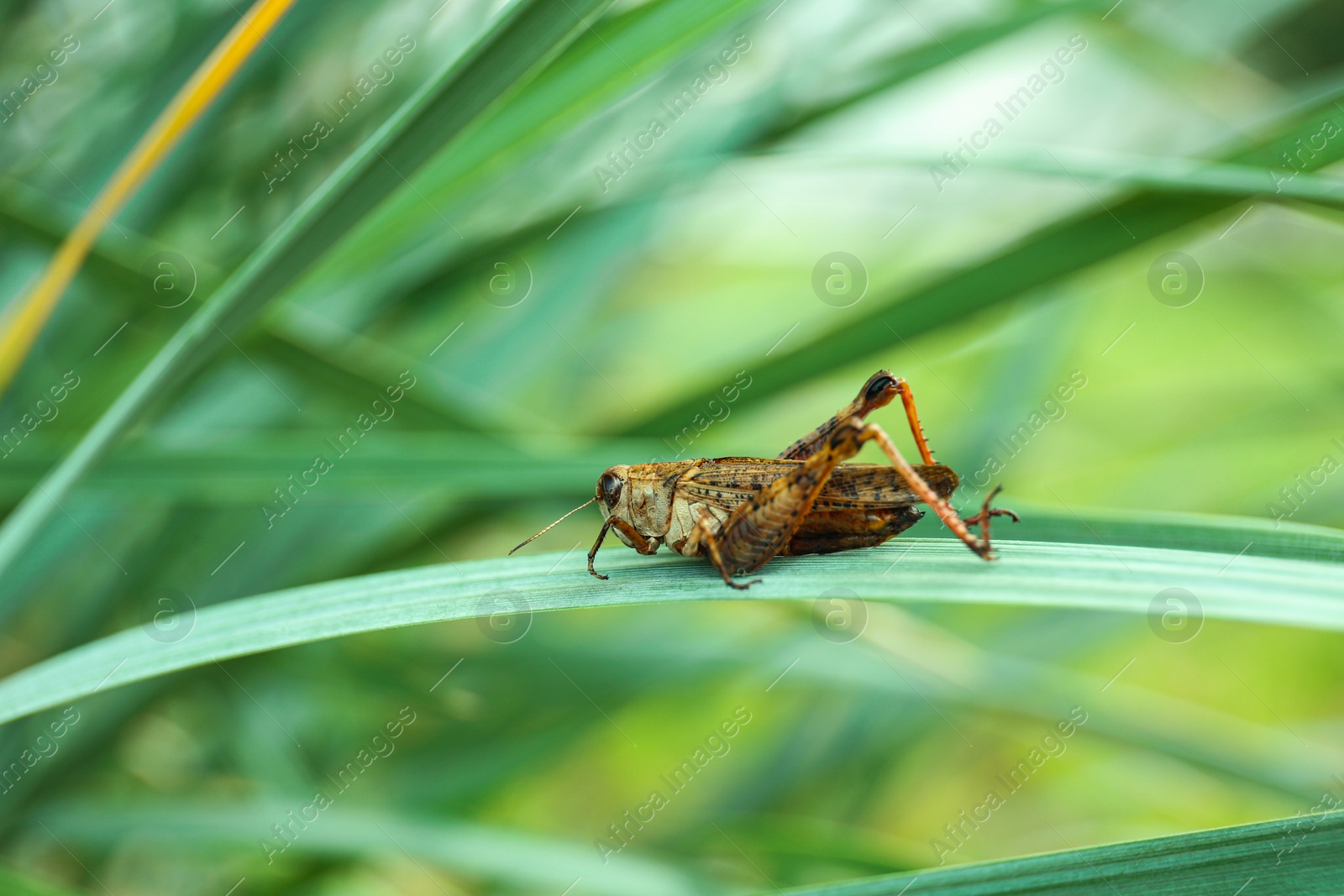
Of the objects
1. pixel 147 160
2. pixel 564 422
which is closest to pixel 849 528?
pixel 147 160

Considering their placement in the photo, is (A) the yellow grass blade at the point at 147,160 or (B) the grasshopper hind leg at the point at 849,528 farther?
(B) the grasshopper hind leg at the point at 849,528

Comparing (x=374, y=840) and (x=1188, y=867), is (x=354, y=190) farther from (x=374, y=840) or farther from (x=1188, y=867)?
(x=374, y=840)

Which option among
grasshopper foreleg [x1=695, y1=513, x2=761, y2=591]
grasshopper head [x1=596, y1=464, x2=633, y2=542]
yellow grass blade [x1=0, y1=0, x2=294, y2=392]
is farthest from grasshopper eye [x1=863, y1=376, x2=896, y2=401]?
yellow grass blade [x1=0, y1=0, x2=294, y2=392]

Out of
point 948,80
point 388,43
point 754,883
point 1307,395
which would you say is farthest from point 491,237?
point 1307,395

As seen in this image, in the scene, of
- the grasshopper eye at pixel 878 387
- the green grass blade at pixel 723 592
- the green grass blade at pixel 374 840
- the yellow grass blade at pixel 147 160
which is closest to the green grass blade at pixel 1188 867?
the green grass blade at pixel 723 592

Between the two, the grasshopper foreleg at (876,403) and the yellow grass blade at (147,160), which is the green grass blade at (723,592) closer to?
the grasshopper foreleg at (876,403)
